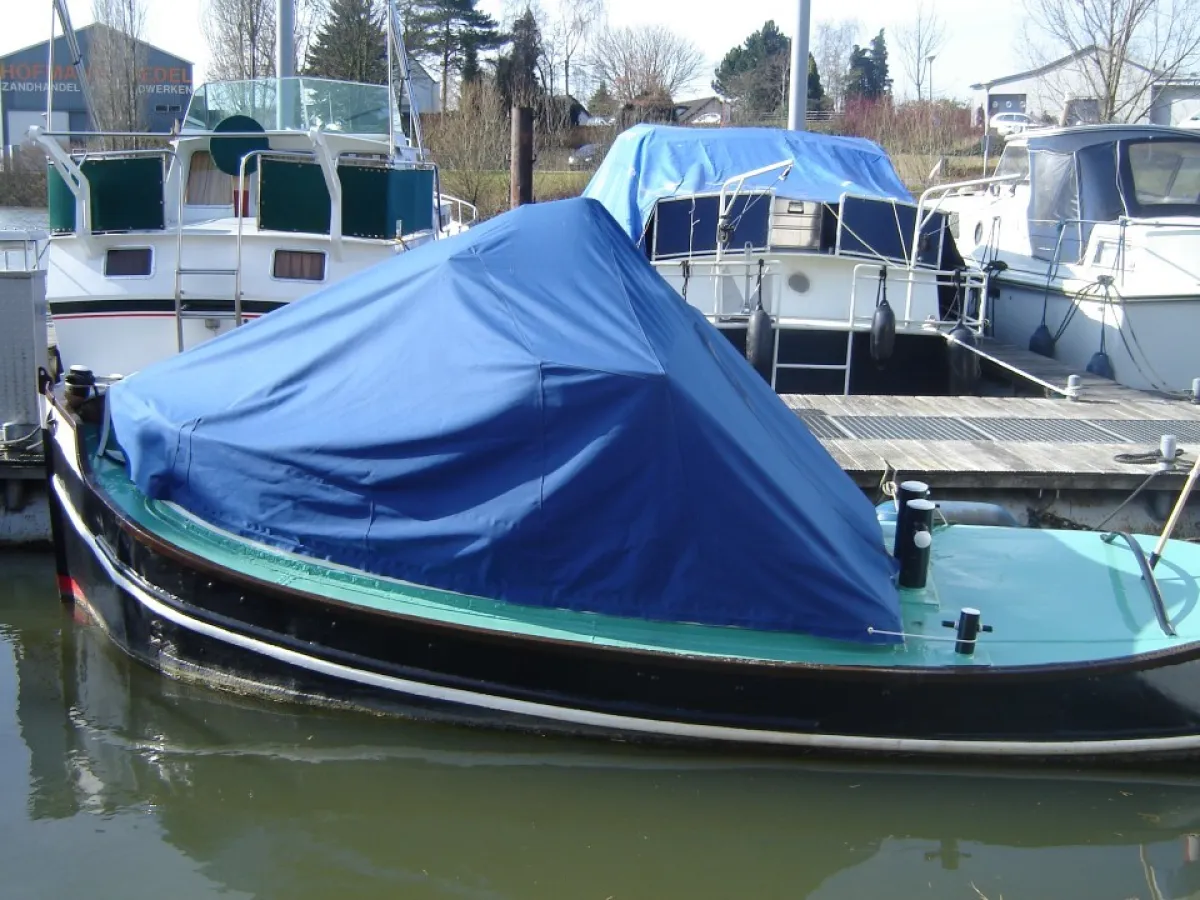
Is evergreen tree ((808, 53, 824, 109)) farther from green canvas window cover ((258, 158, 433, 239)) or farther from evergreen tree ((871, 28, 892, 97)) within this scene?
green canvas window cover ((258, 158, 433, 239))

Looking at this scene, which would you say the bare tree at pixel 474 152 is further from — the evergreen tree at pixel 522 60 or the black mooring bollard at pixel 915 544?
the black mooring bollard at pixel 915 544

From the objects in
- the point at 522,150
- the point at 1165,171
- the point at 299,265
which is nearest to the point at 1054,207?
the point at 1165,171

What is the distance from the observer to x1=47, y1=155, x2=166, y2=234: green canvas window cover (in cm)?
946

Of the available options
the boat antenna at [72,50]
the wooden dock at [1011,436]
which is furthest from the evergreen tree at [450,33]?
the wooden dock at [1011,436]

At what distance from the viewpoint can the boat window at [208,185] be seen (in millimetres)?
12445

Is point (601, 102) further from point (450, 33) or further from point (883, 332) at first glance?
point (883, 332)

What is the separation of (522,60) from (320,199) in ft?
122

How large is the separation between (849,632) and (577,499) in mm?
1267

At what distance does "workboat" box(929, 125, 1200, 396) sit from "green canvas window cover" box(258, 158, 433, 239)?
5.97 metres

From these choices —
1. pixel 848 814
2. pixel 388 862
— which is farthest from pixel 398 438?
pixel 848 814

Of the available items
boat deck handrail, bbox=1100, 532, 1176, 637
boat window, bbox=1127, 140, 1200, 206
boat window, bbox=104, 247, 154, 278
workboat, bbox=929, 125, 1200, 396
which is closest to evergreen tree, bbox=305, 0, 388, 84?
workboat, bbox=929, 125, 1200, 396

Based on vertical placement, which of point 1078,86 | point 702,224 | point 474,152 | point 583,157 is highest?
point 1078,86

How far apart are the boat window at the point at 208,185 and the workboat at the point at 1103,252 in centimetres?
761

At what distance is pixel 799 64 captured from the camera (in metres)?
14.9
